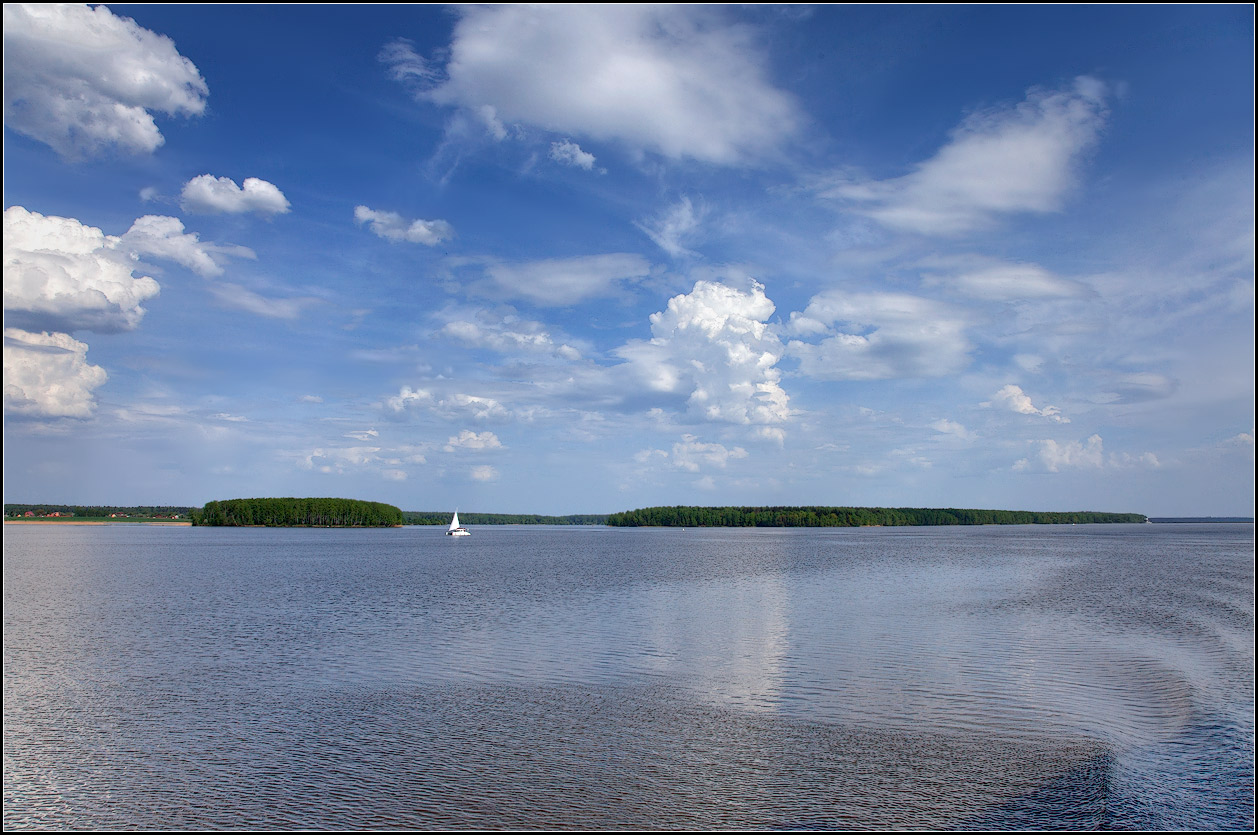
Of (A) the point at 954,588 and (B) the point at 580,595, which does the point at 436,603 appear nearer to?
(B) the point at 580,595

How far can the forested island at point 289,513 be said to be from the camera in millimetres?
162500

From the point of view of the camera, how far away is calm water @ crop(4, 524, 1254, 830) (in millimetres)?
9367

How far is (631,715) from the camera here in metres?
13.1

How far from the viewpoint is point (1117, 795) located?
9664mm

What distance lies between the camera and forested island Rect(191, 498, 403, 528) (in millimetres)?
162500

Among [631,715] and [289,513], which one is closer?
[631,715]

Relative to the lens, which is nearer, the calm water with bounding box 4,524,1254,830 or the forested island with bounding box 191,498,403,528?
the calm water with bounding box 4,524,1254,830

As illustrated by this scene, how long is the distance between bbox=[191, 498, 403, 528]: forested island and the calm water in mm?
143922

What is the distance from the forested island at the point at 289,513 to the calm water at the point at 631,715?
143922mm

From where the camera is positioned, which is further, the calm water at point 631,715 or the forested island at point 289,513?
the forested island at point 289,513

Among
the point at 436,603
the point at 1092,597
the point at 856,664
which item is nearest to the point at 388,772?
the point at 856,664

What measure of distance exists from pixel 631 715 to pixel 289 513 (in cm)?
16686

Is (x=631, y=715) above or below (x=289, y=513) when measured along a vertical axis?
above

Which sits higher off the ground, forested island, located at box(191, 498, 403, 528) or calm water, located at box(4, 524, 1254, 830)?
calm water, located at box(4, 524, 1254, 830)
